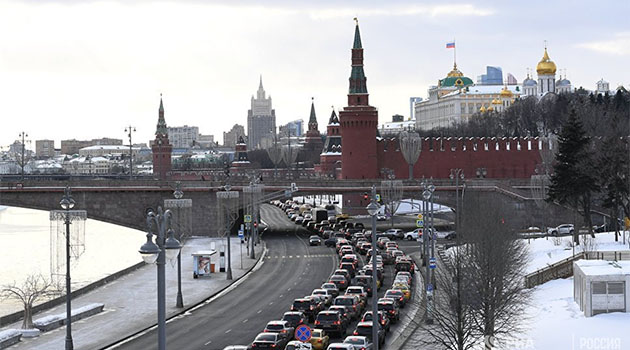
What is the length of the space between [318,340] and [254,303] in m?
11.8

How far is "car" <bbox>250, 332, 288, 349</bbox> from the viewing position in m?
32.0

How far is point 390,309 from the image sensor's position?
130 feet

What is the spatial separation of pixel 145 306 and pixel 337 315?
1196 centimetres

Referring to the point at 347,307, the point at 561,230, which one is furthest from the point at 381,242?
the point at 347,307

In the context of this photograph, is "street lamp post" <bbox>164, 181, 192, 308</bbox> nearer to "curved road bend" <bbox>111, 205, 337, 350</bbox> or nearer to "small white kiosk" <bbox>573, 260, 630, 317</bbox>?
"curved road bend" <bbox>111, 205, 337, 350</bbox>

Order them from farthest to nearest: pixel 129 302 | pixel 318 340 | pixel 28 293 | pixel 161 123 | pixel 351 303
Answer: pixel 161 123
pixel 28 293
pixel 129 302
pixel 351 303
pixel 318 340

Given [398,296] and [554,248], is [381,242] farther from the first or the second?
[398,296]

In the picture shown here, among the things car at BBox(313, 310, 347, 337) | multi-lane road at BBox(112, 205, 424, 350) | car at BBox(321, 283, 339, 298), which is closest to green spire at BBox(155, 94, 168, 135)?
multi-lane road at BBox(112, 205, 424, 350)

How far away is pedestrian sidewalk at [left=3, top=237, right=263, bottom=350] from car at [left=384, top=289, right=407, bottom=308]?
8.80 metres

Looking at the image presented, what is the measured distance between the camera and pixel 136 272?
59.1m

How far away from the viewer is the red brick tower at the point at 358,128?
10144 centimetres

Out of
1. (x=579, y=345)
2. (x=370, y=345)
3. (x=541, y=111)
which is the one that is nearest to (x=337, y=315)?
(x=370, y=345)

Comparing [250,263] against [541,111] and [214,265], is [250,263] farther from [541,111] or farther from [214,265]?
[541,111]

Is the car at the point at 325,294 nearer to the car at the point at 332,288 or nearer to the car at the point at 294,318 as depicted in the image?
the car at the point at 332,288
